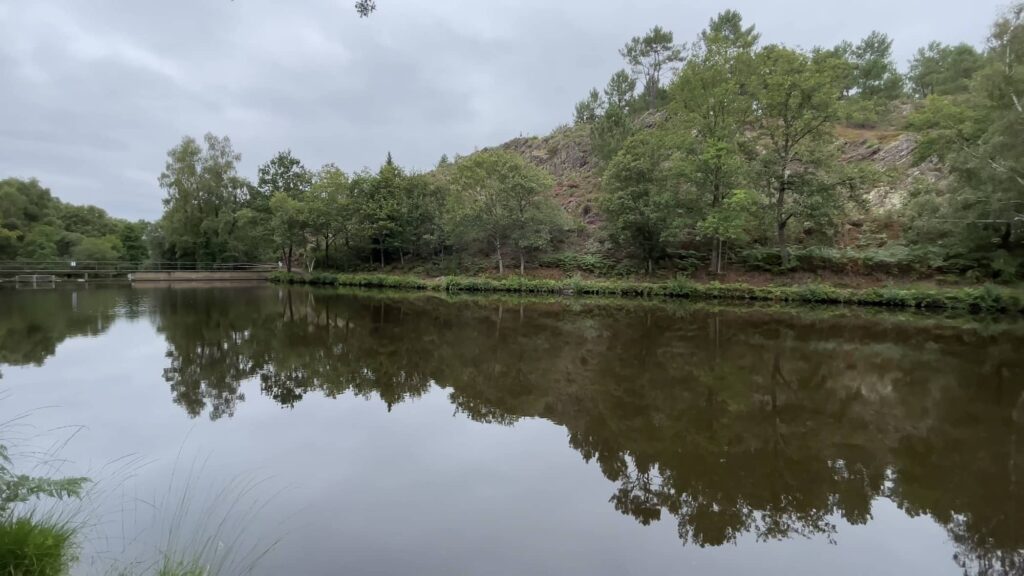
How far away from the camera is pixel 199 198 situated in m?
46.6

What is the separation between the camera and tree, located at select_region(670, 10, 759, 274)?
2623 centimetres

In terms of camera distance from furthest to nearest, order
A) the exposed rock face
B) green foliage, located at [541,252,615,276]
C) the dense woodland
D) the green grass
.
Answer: the exposed rock face → green foliage, located at [541,252,615,276] → the dense woodland → the green grass

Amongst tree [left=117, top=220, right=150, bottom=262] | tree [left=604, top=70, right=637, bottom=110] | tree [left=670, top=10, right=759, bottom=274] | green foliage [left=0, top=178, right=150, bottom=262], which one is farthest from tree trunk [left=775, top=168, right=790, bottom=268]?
tree [left=117, top=220, right=150, bottom=262]

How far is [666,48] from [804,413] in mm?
47065

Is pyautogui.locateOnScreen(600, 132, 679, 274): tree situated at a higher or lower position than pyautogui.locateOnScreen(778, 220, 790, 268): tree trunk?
higher

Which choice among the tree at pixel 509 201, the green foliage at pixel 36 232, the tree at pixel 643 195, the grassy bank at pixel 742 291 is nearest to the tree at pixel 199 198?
the green foliage at pixel 36 232

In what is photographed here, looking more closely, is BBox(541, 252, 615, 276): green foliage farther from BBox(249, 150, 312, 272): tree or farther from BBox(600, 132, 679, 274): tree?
BBox(249, 150, 312, 272): tree

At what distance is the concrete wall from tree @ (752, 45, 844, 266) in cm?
4201

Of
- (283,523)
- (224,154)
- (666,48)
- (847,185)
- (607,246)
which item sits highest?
(666,48)

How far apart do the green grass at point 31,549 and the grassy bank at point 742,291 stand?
25.5 meters

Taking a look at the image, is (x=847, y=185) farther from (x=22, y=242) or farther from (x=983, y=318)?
(x=22, y=242)

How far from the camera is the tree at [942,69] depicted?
128ft

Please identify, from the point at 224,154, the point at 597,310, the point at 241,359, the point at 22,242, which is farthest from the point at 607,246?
the point at 22,242

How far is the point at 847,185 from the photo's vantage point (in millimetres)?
24609
